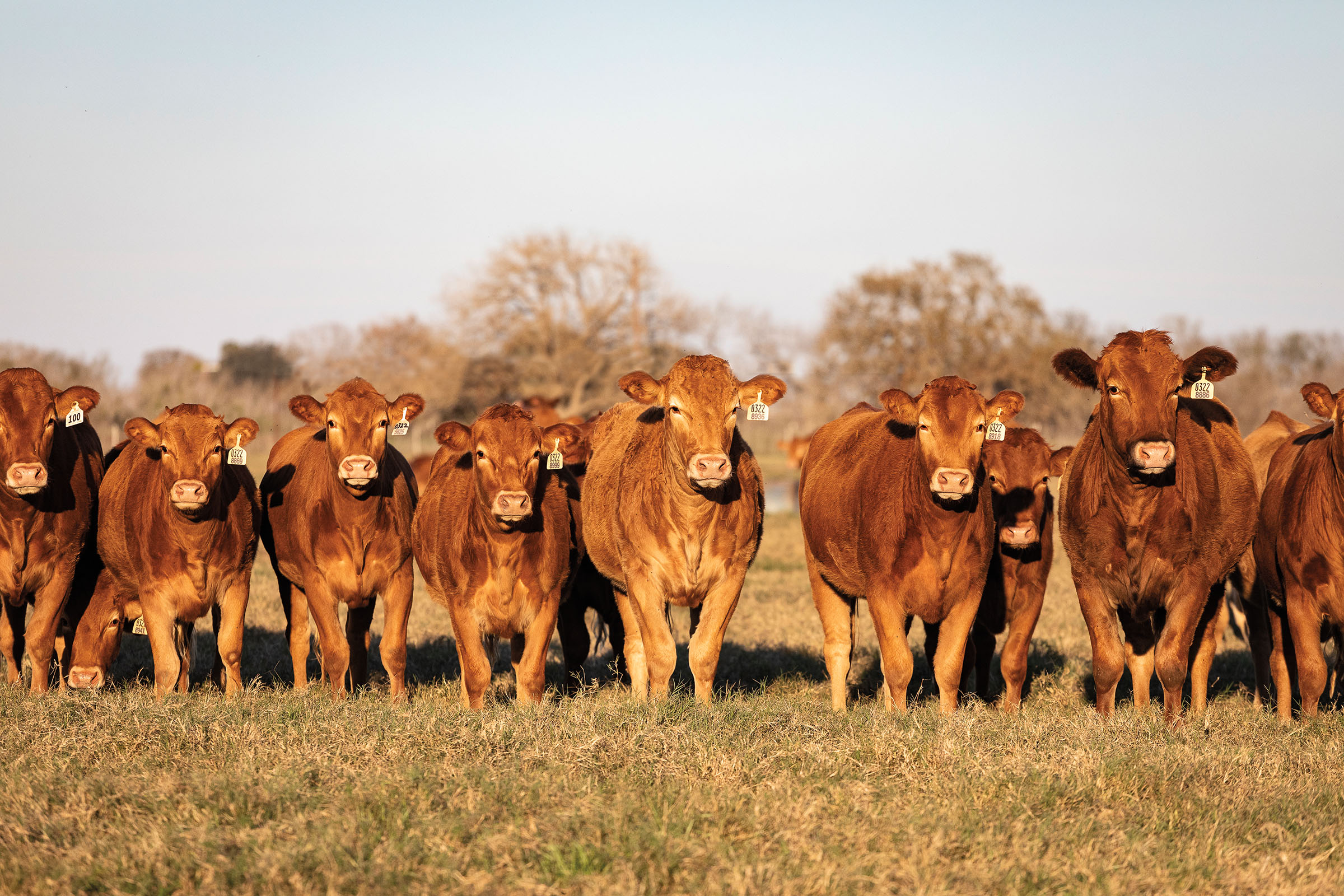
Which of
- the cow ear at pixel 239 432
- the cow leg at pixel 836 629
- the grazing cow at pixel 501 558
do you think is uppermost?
the cow ear at pixel 239 432

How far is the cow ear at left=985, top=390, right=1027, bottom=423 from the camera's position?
711 cm

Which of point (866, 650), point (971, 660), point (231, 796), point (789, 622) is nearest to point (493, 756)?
point (231, 796)

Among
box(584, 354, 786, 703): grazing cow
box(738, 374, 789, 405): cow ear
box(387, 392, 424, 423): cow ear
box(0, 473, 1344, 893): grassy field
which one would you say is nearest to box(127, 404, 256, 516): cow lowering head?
box(387, 392, 424, 423): cow ear

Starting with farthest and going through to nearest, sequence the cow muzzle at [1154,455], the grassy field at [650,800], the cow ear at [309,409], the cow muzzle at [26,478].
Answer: the cow ear at [309,409], the cow muzzle at [26,478], the cow muzzle at [1154,455], the grassy field at [650,800]

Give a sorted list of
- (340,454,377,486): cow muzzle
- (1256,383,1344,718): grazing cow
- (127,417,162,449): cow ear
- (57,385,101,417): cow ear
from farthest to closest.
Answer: (57,385,101,417): cow ear
(127,417,162,449): cow ear
(340,454,377,486): cow muzzle
(1256,383,1344,718): grazing cow

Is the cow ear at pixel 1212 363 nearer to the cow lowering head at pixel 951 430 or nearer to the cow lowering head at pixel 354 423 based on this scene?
the cow lowering head at pixel 951 430

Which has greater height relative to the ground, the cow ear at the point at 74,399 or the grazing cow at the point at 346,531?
the cow ear at the point at 74,399

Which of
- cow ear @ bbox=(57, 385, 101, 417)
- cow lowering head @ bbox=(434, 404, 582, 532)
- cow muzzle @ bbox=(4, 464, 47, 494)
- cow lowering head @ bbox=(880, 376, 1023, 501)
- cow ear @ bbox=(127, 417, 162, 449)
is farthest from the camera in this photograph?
cow ear @ bbox=(57, 385, 101, 417)

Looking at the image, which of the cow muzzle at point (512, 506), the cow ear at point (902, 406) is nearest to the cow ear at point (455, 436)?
the cow muzzle at point (512, 506)

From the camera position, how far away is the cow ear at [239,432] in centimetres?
776

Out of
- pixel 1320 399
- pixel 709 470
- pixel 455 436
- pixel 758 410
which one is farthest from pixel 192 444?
pixel 1320 399

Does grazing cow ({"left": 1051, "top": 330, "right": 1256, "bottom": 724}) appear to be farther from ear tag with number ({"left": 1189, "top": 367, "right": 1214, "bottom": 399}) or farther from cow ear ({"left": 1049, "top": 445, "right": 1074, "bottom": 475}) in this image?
cow ear ({"left": 1049, "top": 445, "right": 1074, "bottom": 475})

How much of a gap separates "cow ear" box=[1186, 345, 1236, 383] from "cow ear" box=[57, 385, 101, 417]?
22.2ft

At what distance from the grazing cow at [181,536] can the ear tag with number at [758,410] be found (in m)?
3.20
